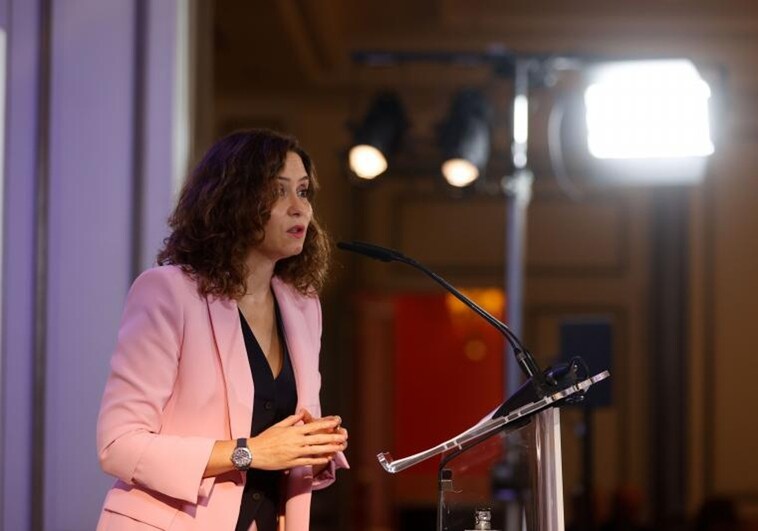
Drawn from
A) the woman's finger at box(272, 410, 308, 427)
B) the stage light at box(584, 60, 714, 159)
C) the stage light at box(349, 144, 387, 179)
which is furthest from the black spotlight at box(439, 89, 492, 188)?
the woman's finger at box(272, 410, 308, 427)

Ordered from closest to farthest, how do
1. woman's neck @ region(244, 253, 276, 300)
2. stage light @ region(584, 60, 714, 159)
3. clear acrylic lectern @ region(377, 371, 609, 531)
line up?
clear acrylic lectern @ region(377, 371, 609, 531)
woman's neck @ region(244, 253, 276, 300)
stage light @ region(584, 60, 714, 159)

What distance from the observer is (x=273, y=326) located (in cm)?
171

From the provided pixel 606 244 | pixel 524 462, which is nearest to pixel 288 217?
pixel 524 462

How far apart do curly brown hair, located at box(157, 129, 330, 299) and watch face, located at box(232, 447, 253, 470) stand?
236 millimetres

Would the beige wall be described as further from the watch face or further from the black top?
the watch face

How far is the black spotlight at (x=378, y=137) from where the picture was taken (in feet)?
15.4

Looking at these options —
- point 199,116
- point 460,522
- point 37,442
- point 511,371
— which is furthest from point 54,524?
point 511,371

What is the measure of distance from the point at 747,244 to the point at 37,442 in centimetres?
556

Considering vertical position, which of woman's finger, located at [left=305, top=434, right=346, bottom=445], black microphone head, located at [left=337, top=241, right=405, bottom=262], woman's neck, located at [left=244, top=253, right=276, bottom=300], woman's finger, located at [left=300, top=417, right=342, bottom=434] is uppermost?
black microphone head, located at [left=337, top=241, right=405, bottom=262]

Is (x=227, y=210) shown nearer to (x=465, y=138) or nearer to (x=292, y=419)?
(x=292, y=419)

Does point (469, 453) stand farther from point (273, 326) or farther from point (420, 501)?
point (420, 501)

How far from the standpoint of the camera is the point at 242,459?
1496 millimetres

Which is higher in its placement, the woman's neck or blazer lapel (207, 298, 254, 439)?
the woman's neck

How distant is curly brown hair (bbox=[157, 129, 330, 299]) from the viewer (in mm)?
1601
